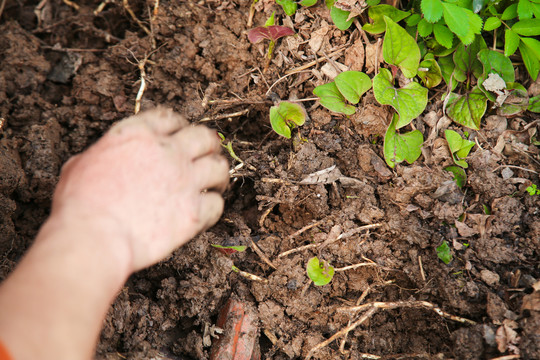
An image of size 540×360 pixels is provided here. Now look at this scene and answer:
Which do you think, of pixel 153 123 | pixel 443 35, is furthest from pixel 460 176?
pixel 153 123

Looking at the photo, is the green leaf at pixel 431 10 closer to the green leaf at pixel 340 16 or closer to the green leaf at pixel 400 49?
the green leaf at pixel 400 49

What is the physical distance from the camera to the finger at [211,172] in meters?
1.57

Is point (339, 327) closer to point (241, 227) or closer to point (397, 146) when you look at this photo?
point (241, 227)

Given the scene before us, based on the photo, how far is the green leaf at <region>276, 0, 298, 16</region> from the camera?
230 cm

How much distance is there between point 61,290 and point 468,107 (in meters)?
2.01

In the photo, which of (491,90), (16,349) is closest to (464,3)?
(491,90)

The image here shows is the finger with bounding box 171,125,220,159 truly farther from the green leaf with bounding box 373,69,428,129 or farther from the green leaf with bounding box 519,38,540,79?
the green leaf with bounding box 519,38,540,79

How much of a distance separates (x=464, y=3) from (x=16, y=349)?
2.21 metres

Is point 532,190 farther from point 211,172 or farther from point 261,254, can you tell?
point 211,172

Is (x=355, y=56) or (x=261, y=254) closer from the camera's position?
(x=261, y=254)

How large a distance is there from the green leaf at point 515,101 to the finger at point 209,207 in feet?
5.08

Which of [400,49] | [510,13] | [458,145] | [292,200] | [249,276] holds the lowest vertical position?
[249,276]

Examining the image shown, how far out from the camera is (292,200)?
2152 mm

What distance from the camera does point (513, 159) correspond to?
2092 mm
